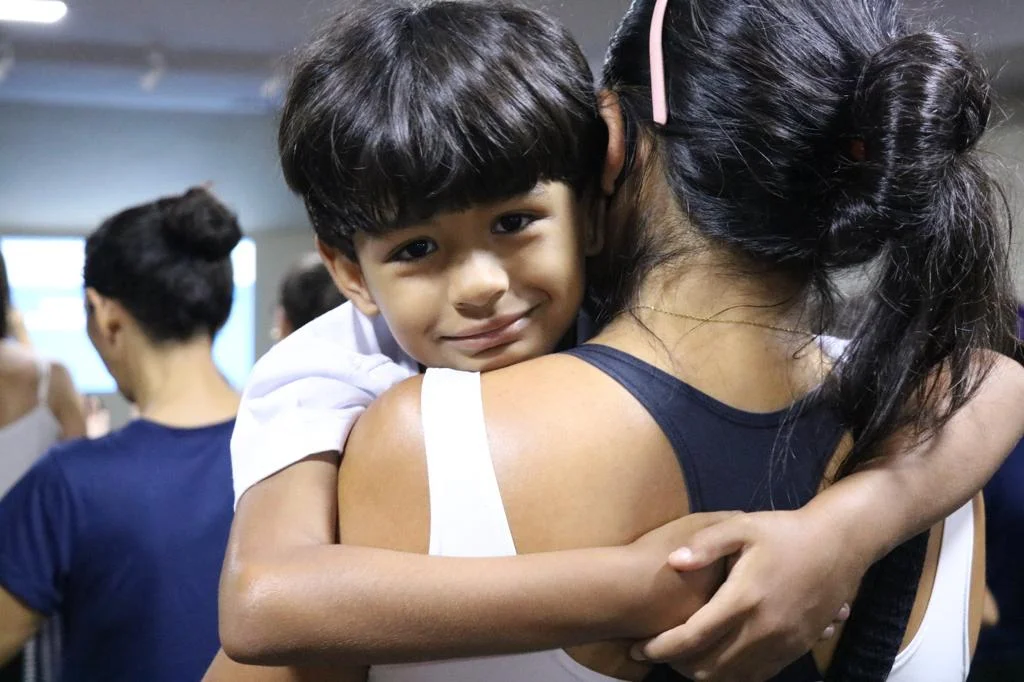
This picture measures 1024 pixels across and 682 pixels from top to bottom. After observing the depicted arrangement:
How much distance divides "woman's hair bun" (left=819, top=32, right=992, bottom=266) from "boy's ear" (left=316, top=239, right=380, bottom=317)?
379 millimetres

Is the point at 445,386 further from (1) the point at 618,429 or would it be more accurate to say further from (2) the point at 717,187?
(2) the point at 717,187

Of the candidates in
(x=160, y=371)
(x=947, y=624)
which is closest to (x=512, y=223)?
(x=947, y=624)

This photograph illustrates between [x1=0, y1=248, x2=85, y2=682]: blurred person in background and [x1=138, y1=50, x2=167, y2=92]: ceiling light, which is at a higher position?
[x1=138, y1=50, x2=167, y2=92]: ceiling light

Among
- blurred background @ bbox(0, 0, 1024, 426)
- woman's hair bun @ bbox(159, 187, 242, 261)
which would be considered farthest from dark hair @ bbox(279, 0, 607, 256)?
woman's hair bun @ bbox(159, 187, 242, 261)

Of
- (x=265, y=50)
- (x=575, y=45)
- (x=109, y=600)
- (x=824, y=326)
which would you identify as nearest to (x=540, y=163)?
(x=575, y=45)

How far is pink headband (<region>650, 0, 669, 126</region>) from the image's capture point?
74 cm

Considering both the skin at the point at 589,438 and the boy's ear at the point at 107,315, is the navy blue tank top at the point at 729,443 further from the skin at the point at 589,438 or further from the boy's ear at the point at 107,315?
A: the boy's ear at the point at 107,315

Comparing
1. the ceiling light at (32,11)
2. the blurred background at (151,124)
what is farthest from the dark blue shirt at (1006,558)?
the ceiling light at (32,11)

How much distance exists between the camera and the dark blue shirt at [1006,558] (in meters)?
1.77

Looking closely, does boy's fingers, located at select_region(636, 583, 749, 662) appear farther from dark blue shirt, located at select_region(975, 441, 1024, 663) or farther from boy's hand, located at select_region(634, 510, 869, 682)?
dark blue shirt, located at select_region(975, 441, 1024, 663)

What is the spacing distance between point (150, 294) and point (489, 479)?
4.05ft

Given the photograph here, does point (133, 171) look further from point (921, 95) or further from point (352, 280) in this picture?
point (921, 95)

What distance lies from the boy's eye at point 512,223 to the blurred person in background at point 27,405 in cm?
172

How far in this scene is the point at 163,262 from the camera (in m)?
1.77
